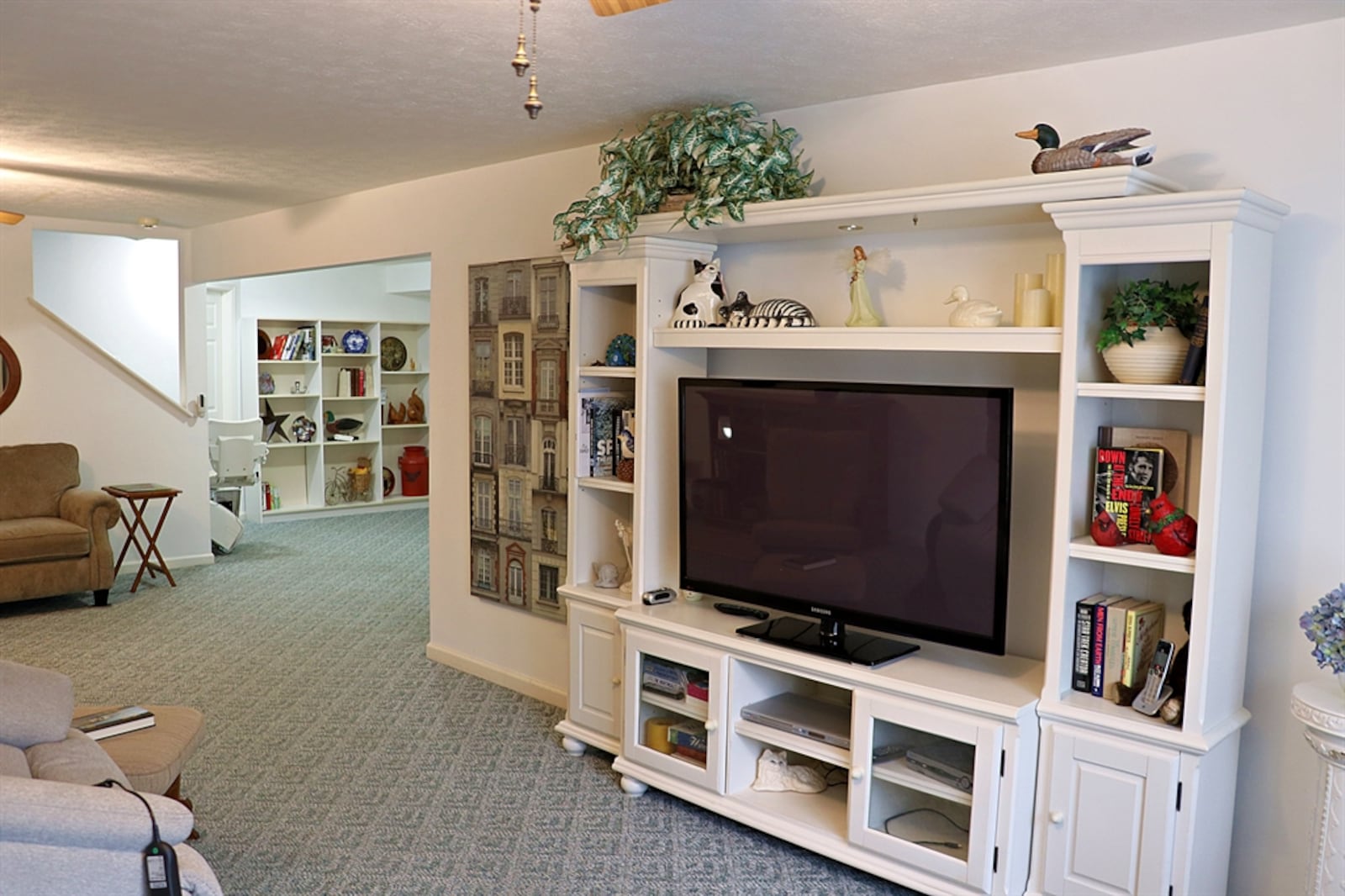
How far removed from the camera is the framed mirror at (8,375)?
6691 millimetres

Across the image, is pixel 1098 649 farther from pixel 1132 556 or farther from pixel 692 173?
pixel 692 173

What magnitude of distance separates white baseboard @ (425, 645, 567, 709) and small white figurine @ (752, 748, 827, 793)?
1304mm

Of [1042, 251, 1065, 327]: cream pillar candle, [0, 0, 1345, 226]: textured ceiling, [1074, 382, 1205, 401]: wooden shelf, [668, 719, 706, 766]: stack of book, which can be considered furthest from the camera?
[668, 719, 706, 766]: stack of book

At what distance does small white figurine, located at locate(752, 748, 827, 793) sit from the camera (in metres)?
3.44

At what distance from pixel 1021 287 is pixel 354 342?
8063 mm

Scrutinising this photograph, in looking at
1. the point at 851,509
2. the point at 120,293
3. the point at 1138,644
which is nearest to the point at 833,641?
the point at 851,509

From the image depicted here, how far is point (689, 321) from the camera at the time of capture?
3668mm

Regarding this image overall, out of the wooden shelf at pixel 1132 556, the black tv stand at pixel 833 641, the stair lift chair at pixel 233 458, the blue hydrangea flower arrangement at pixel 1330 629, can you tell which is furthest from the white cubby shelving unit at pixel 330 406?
the blue hydrangea flower arrangement at pixel 1330 629

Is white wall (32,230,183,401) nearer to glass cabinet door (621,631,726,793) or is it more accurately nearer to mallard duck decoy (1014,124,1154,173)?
glass cabinet door (621,631,726,793)

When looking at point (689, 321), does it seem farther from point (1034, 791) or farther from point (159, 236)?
point (159, 236)

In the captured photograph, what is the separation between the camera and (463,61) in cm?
313

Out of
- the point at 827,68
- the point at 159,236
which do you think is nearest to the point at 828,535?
the point at 827,68

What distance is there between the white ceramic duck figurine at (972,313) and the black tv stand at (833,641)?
38.4 inches

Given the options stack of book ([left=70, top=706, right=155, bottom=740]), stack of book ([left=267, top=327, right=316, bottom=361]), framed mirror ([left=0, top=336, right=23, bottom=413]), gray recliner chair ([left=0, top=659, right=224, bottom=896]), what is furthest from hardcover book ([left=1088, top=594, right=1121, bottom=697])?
stack of book ([left=267, top=327, right=316, bottom=361])
